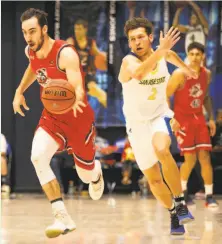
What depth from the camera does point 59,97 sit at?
4938mm

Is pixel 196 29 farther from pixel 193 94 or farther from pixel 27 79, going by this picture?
pixel 27 79

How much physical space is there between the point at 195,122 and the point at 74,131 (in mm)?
3482

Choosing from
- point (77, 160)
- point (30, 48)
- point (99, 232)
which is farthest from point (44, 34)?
point (99, 232)

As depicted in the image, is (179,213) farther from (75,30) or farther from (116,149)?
(75,30)

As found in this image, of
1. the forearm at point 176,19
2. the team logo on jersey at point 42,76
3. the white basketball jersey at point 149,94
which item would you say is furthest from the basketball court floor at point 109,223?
the forearm at point 176,19

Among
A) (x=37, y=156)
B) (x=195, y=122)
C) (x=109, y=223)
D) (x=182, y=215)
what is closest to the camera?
(x=37, y=156)

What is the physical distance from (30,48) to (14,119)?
617 centimetres

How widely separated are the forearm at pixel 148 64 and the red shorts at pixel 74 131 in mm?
544

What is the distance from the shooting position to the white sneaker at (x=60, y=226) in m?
4.62

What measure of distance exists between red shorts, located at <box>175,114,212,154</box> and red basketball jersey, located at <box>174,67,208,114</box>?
10cm

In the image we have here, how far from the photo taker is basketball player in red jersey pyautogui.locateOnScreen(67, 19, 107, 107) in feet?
35.0

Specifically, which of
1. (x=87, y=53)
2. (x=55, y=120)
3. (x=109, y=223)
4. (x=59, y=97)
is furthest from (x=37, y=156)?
(x=87, y=53)

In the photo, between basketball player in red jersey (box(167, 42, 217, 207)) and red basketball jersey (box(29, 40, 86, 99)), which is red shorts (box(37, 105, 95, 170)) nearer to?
red basketball jersey (box(29, 40, 86, 99))

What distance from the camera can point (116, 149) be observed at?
10.6 meters
